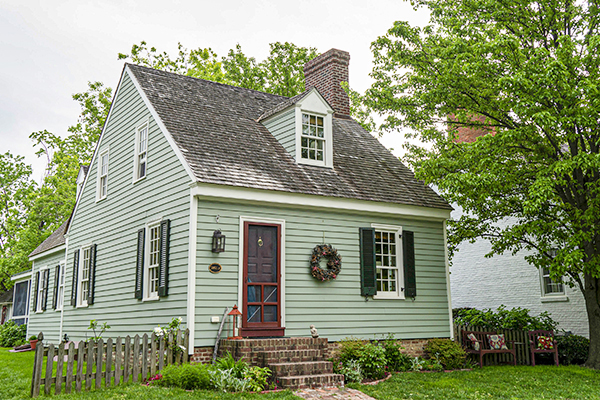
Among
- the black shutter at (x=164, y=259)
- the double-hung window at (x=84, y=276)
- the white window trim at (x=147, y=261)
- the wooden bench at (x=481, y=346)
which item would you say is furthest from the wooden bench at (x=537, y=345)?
the double-hung window at (x=84, y=276)

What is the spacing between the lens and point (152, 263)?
1171 centimetres

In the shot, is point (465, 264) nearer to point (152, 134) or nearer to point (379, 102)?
point (379, 102)

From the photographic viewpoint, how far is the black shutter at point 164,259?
420 inches

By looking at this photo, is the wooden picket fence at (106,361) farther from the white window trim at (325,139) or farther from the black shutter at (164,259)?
the white window trim at (325,139)

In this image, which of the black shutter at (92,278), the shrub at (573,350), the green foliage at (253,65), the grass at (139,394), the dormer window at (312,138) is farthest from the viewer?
the green foliage at (253,65)

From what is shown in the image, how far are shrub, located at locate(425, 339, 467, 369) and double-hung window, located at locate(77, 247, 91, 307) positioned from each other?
949 centimetres

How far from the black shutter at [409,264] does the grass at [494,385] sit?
2172 mm

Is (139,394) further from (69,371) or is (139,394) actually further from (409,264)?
(409,264)

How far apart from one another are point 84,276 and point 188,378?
8382 millimetres

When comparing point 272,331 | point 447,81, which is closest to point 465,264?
point 447,81

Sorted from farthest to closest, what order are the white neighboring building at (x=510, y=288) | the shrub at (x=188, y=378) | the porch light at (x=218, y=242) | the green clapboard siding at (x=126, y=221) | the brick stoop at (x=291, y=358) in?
the white neighboring building at (x=510, y=288) < the green clapboard siding at (x=126, y=221) < the porch light at (x=218, y=242) < the brick stoop at (x=291, y=358) < the shrub at (x=188, y=378)

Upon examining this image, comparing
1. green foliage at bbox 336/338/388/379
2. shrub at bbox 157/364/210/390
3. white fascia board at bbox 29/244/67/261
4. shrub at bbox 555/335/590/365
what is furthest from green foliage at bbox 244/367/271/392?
white fascia board at bbox 29/244/67/261

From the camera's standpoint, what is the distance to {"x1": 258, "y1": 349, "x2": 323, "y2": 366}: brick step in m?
9.39

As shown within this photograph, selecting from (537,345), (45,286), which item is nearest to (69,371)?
(537,345)
